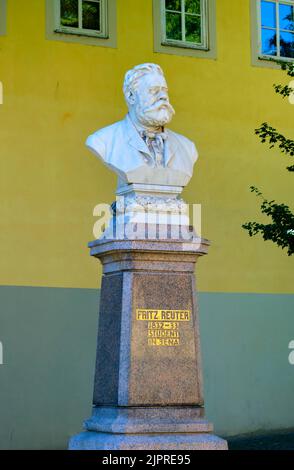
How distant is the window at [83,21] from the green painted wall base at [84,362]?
2.89 meters

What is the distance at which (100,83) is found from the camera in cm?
1384

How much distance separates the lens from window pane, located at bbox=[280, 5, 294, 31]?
15.4 m

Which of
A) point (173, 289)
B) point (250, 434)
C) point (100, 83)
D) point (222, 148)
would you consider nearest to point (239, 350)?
point (250, 434)

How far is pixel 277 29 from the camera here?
15375 mm

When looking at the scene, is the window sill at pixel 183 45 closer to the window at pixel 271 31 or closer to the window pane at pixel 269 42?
the window at pixel 271 31

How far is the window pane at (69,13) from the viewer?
13.8 metres

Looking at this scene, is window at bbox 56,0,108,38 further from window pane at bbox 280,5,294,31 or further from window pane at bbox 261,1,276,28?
window pane at bbox 280,5,294,31

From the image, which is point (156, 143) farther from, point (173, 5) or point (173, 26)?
point (173, 5)

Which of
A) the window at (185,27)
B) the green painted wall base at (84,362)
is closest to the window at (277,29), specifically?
the window at (185,27)

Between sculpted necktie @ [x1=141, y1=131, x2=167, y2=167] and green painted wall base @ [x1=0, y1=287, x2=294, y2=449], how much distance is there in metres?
3.72

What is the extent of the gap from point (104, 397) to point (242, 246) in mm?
5384

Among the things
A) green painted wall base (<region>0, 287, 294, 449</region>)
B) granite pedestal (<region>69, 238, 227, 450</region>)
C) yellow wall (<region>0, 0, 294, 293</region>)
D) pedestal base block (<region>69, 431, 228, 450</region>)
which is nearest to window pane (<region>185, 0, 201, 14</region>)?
yellow wall (<region>0, 0, 294, 293</region>)

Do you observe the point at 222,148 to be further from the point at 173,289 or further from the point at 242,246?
the point at 173,289

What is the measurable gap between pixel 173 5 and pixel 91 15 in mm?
1190
